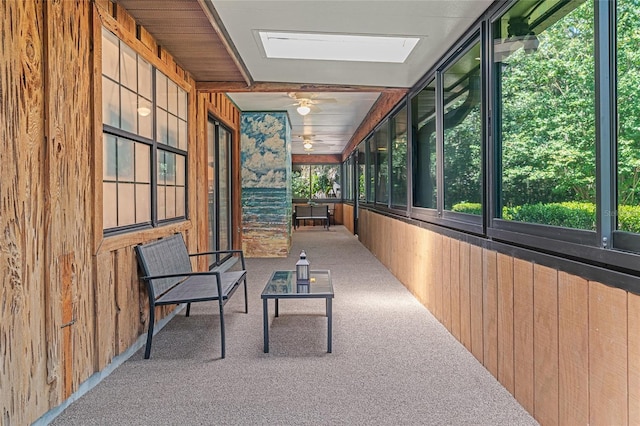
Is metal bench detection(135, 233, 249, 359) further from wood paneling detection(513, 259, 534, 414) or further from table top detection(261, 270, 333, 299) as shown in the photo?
wood paneling detection(513, 259, 534, 414)

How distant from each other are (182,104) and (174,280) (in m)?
1.86

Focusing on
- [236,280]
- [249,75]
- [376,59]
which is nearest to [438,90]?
[376,59]

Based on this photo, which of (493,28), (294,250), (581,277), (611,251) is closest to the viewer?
(611,251)

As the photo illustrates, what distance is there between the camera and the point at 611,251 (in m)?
1.63

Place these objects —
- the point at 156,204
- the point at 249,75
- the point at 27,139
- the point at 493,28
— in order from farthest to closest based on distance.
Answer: the point at 249,75 → the point at 156,204 → the point at 493,28 → the point at 27,139

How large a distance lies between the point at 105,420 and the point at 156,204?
1.89 m

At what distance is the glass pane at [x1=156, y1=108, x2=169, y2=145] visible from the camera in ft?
11.9

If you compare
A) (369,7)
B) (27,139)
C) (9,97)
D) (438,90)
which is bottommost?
(27,139)

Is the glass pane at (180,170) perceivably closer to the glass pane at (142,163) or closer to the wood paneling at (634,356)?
the glass pane at (142,163)

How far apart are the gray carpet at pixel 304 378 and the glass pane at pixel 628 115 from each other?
1.16m

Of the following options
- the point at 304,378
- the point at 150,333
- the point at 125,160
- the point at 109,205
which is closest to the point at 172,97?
the point at 125,160

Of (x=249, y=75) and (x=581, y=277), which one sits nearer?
(x=581, y=277)

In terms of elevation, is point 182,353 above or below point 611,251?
below

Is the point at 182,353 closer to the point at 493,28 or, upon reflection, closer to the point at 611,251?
the point at 611,251
